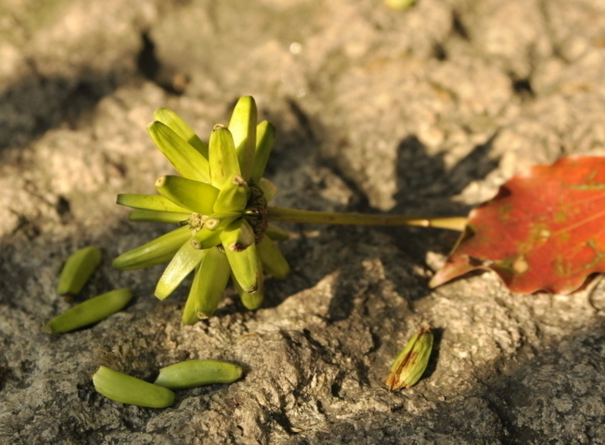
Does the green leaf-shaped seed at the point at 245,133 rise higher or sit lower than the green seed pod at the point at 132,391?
higher

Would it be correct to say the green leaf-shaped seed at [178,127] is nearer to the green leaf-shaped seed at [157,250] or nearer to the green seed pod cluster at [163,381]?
the green leaf-shaped seed at [157,250]

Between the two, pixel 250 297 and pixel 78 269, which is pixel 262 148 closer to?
pixel 250 297

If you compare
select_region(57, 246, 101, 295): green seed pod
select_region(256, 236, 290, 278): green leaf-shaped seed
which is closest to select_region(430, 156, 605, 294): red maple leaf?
select_region(256, 236, 290, 278): green leaf-shaped seed

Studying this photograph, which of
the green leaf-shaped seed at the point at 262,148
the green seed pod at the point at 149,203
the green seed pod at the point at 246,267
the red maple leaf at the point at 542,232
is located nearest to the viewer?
the green seed pod at the point at 246,267

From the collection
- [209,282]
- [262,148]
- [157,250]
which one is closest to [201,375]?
[209,282]

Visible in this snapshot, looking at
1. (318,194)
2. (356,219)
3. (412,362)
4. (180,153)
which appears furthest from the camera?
(318,194)

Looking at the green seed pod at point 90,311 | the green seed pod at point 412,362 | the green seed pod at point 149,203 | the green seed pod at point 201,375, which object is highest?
the green seed pod at point 149,203

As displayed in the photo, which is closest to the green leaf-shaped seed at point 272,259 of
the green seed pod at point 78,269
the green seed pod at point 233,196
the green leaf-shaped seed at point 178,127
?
the green seed pod at point 233,196

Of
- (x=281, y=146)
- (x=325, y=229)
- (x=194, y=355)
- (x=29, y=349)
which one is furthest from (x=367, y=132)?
(x=29, y=349)
